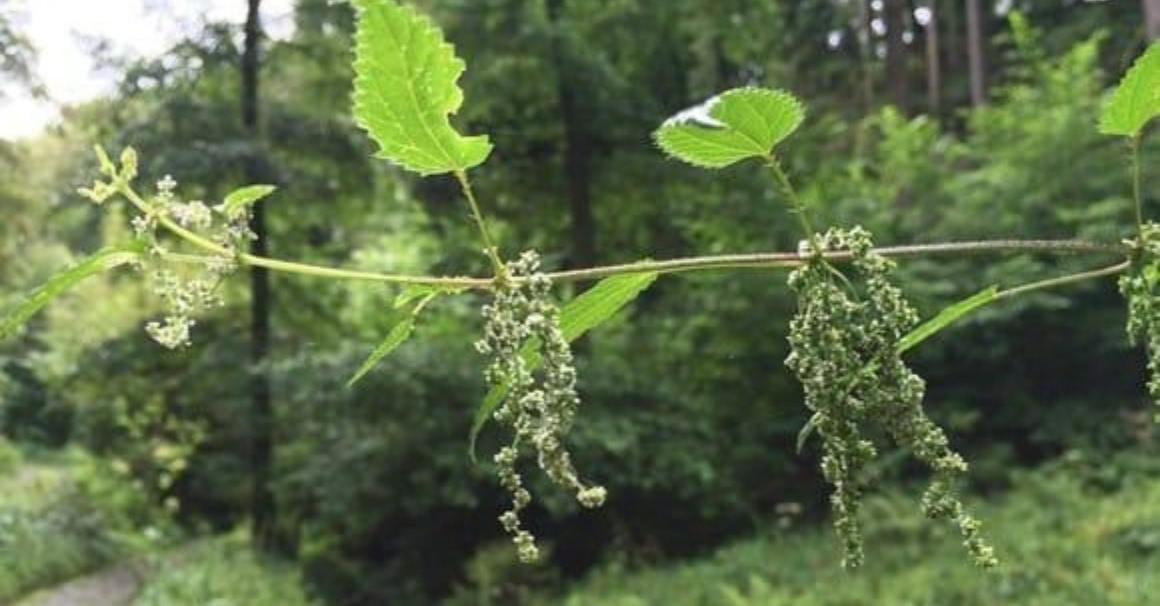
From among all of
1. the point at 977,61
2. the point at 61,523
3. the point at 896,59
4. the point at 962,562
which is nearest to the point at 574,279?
the point at 962,562

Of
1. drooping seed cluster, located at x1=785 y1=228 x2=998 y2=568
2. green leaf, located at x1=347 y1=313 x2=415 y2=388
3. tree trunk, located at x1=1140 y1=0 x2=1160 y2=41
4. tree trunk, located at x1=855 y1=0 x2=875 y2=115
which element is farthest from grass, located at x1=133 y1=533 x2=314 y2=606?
tree trunk, located at x1=855 y1=0 x2=875 y2=115

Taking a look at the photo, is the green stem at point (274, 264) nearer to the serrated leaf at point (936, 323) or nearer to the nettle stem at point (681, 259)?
the nettle stem at point (681, 259)

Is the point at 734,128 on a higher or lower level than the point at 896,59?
lower

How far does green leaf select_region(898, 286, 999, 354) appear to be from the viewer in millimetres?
627

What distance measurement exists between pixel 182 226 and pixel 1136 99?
0.49m

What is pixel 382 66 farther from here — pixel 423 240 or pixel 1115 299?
pixel 423 240

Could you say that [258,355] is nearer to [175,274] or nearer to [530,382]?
[175,274]

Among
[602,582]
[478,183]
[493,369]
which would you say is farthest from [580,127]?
[493,369]

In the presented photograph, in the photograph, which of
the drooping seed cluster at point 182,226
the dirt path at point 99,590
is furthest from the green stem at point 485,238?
the dirt path at point 99,590

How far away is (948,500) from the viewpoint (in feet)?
1.85

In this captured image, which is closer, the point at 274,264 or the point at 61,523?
the point at 274,264

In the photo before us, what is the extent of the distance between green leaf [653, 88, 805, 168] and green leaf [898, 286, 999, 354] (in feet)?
0.41

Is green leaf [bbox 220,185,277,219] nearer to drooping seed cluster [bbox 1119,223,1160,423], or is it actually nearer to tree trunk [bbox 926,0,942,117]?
drooping seed cluster [bbox 1119,223,1160,423]

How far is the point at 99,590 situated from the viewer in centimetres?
927
